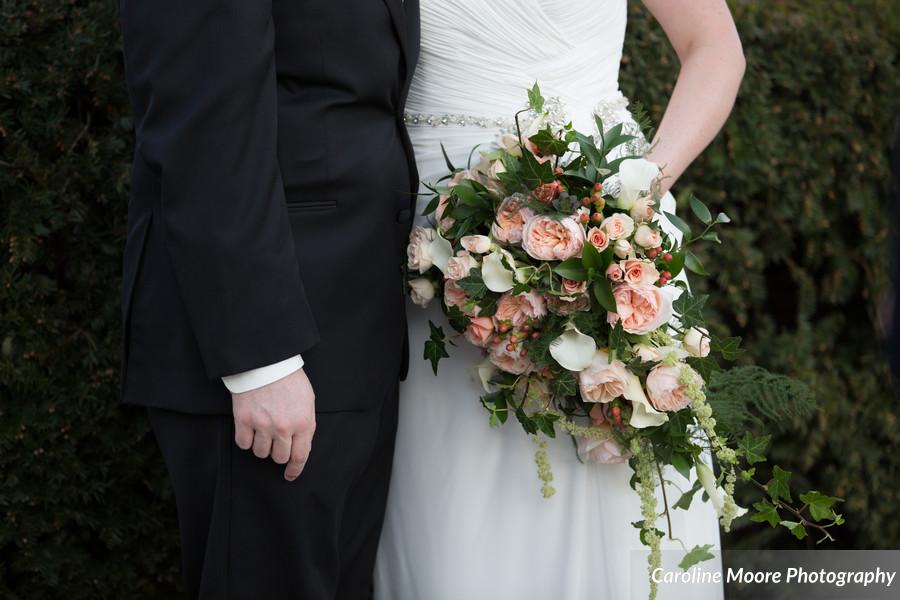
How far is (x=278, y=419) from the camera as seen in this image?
1.74 m

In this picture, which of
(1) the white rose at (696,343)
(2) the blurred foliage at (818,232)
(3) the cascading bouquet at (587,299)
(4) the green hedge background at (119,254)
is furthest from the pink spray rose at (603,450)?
(2) the blurred foliage at (818,232)

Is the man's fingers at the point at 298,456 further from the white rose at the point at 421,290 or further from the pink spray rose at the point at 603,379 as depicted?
the pink spray rose at the point at 603,379

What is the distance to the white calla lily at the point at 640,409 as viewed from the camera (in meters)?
1.82

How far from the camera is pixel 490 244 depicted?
182 centimetres

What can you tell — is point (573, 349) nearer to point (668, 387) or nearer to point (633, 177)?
point (668, 387)

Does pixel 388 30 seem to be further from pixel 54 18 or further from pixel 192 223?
pixel 54 18

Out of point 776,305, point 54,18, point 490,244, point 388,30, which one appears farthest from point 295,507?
point 776,305

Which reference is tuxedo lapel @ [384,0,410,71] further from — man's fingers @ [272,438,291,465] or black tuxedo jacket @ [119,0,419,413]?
man's fingers @ [272,438,291,465]

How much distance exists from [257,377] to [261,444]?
0.13 m

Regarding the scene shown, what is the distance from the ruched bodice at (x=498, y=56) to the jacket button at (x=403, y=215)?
0.26 m

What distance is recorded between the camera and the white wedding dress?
212 centimetres

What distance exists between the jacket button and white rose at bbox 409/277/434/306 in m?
0.13

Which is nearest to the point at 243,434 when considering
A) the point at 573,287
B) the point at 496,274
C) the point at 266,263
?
the point at 266,263
